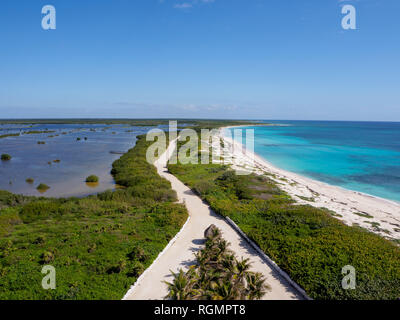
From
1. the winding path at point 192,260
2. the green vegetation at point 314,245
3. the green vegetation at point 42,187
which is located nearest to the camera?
the winding path at point 192,260

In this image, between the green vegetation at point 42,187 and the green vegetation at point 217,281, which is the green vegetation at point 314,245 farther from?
the green vegetation at point 42,187

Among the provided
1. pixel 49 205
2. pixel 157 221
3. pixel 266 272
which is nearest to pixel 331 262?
pixel 266 272

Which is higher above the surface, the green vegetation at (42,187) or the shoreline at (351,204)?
the green vegetation at (42,187)

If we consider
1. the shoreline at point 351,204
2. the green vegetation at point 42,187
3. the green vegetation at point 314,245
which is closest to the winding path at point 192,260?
the green vegetation at point 314,245

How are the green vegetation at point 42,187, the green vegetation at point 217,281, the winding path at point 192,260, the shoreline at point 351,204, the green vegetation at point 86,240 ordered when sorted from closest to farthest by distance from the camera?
the green vegetation at point 217,281, the winding path at point 192,260, the green vegetation at point 86,240, the shoreline at point 351,204, the green vegetation at point 42,187

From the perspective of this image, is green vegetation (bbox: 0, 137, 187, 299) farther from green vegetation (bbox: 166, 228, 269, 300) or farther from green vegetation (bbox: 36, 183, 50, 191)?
green vegetation (bbox: 36, 183, 50, 191)

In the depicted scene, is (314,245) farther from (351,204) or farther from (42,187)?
(42,187)
